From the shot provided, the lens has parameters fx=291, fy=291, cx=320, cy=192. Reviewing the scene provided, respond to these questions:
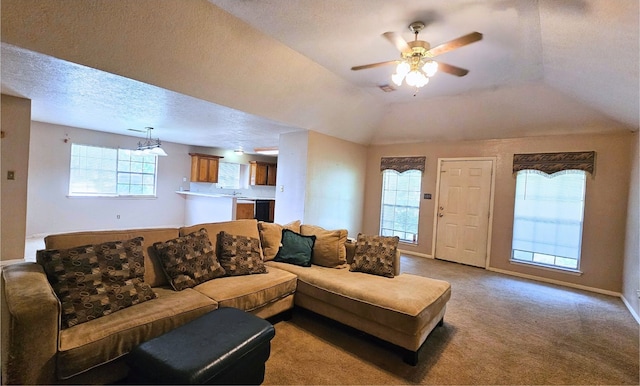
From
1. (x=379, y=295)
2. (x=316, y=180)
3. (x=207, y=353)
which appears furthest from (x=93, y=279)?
(x=316, y=180)

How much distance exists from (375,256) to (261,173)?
22.4 feet

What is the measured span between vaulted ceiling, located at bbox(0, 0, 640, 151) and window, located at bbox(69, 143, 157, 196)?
1.45 meters

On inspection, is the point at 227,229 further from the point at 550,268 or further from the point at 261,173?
the point at 261,173

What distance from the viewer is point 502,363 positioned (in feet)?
7.48

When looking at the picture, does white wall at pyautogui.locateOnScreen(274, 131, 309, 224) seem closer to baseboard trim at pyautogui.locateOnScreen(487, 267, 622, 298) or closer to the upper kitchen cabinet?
baseboard trim at pyautogui.locateOnScreen(487, 267, 622, 298)

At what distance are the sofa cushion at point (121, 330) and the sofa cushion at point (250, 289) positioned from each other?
0.13 m

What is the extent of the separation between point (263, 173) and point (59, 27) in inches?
277

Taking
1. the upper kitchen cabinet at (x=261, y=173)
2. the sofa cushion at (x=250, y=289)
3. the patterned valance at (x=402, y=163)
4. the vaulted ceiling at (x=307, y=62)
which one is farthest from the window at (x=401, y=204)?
the upper kitchen cabinet at (x=261, y=173)

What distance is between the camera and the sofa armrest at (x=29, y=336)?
1.46 m

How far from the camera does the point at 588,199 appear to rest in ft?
14.2

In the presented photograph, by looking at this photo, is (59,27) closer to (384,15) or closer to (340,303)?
(384,15)

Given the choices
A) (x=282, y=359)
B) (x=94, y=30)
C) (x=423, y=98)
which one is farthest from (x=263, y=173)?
(x=282, y=359)

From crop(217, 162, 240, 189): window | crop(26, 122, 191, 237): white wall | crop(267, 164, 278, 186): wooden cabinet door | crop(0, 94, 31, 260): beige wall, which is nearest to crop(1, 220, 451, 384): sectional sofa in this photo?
crop(0, 94, 31, 260): beige wall

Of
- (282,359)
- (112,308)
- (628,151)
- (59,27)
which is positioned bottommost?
(282,359)
